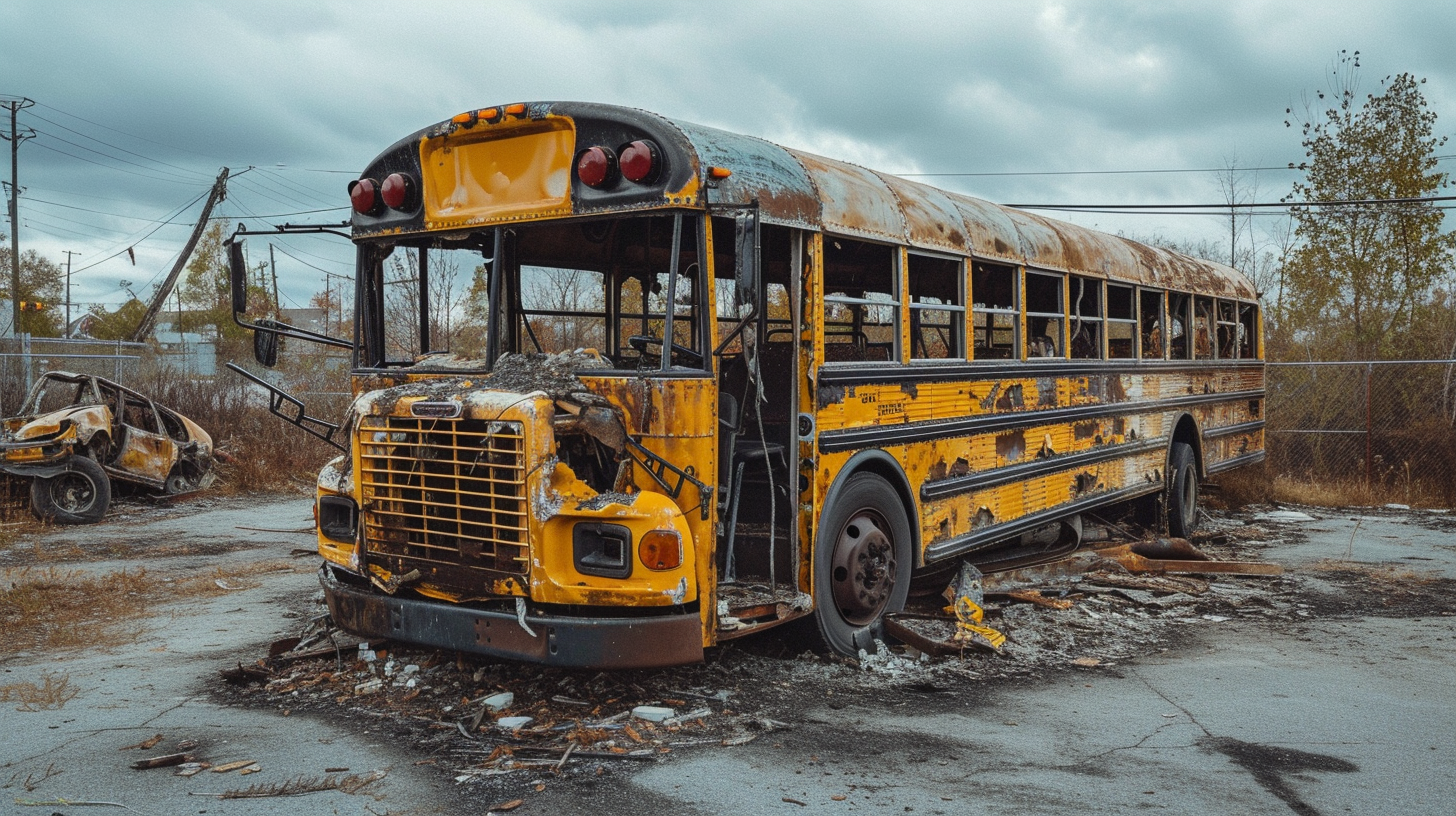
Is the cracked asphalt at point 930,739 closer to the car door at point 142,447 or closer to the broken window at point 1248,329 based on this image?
the broken window at point 1248,329

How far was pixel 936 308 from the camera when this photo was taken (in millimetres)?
6371

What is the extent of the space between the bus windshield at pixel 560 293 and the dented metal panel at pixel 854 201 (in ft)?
2.85

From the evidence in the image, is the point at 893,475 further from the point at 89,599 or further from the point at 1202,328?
the point at 1202,328

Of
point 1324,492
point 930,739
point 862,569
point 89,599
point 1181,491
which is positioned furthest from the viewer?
point 1324,492

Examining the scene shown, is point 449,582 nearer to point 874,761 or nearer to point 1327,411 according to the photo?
point 874,761

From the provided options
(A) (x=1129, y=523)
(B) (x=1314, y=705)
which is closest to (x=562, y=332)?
(B) (x=1314, y=705)

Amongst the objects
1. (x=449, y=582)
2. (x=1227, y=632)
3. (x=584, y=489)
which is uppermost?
(x=584, y=489)

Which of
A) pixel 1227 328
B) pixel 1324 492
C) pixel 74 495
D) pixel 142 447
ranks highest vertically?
pixel 1227 328

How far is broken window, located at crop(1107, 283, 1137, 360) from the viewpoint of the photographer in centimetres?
909

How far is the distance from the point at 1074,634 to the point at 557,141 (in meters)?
4.10

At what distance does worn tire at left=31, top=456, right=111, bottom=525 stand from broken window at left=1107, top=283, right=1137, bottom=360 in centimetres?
1021

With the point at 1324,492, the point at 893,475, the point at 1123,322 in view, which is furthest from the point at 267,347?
the point at 1324,492

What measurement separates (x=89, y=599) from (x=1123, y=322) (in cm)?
789

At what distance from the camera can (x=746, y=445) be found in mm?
5492
